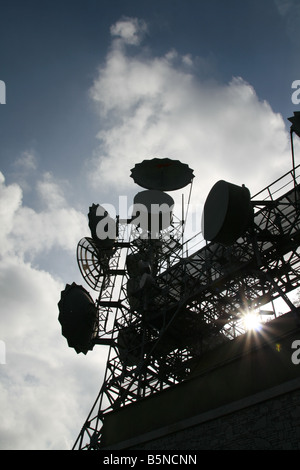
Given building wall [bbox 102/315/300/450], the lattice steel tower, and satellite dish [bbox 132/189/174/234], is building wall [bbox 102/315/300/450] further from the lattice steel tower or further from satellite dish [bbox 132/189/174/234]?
satellite dish [bbox 132/189/174/234]

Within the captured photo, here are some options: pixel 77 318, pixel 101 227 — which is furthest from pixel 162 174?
pixel 77 318

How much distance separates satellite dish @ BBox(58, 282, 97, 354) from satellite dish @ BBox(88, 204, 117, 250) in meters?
3.55

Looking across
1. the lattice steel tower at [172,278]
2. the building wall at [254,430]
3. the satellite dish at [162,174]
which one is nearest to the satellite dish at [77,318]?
the lattice steel tower at [172,278]

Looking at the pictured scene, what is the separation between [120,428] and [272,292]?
9019 mm

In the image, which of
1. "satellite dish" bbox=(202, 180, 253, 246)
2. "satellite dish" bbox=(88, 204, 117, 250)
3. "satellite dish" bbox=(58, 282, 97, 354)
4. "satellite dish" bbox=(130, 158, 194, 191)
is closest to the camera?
"satellite dish" bbox=(202, 180, 253, 246)

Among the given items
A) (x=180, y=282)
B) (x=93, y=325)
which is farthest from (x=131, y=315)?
(x=180, y=282)

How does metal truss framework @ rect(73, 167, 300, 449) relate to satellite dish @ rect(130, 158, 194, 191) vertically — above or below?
below

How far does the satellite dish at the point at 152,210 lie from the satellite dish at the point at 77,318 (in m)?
6.05

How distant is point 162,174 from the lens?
26844 millimetres

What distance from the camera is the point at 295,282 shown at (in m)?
18.0

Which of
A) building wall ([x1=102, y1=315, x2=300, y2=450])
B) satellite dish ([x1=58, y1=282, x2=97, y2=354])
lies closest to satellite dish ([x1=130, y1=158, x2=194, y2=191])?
satellite dish ([x1=58, y1=282, x2=97, y2=354])

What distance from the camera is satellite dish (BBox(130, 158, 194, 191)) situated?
26.5 metres

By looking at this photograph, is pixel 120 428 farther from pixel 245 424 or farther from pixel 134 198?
pixel 134 198
